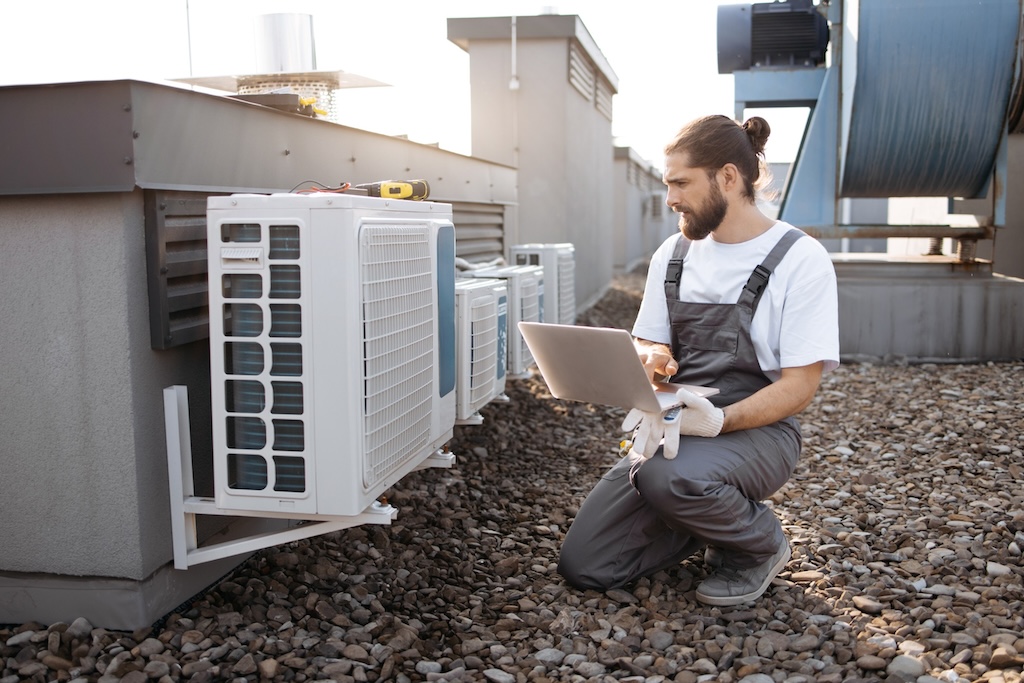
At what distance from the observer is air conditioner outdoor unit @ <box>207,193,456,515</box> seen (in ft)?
7.73

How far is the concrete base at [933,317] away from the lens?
6863mm

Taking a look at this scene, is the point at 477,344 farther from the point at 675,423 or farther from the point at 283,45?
the point at 283,45

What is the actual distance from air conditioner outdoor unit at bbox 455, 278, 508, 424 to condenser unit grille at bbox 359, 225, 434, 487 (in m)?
0.58

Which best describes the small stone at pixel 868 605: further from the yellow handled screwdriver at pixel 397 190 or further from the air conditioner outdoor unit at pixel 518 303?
the air conditioner outdoor unit at pixel 518 303

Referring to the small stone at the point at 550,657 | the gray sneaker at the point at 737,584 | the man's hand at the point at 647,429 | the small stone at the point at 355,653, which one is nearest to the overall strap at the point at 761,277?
the man's hand at the point at 647,429

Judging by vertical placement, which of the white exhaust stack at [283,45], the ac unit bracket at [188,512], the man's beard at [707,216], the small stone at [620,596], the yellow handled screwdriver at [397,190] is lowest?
the small stone at [620,596]

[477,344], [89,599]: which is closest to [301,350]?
[89,599]

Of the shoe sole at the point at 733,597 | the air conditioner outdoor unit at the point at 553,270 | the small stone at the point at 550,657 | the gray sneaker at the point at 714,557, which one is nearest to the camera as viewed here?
the small stone at the point at 550,657

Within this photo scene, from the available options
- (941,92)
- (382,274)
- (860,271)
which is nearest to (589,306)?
(860,271)

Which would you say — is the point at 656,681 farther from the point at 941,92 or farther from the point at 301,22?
the point at 941,92

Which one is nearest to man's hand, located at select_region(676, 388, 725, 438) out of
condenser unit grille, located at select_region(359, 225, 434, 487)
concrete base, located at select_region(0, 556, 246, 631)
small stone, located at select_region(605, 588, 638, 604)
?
small stone, located at select_region(605, 588, 638, 604)

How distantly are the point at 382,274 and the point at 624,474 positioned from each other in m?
1.10

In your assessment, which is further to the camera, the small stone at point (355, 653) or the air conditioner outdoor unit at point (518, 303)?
the air conditioner outdoor unit at point (518, 303)

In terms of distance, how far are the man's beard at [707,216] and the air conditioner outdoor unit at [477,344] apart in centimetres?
90
